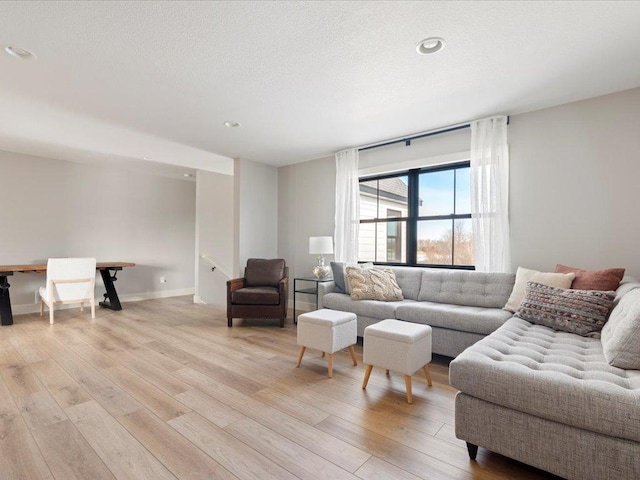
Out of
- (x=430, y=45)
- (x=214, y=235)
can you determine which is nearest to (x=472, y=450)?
(x=430, y=45)

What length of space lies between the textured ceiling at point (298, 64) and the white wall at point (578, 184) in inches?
8.1

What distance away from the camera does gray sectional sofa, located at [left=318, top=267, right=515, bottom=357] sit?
2848mm

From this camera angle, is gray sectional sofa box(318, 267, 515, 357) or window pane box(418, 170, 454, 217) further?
window pane box(418, 170, 454, 217)

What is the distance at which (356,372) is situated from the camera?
2.79 m

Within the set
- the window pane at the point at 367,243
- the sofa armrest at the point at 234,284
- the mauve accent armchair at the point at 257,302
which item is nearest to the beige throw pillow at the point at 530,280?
the window pane at the point at 367,243

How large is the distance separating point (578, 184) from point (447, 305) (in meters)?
1.65

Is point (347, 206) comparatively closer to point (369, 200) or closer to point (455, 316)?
point (369, 200)

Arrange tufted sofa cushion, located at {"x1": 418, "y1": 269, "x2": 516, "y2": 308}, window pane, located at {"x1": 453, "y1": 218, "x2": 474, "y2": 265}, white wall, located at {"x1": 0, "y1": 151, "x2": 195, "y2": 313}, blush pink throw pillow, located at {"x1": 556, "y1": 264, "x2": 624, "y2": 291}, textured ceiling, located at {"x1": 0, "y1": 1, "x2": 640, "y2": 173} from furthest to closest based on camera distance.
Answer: white wall, located at {"x1": 0, "y1": 151, "x2": 195, "y2": 313}, window pane, located at {"x1": 453, "y1": 218, "x2": 474, "y2": 265}, tufted sofa cushion, located at {"x1": 418, "y1": 269, "x2": 516, "y2": 308}, blush pink throw pillow, located at {"x1": 556, "y1": 264, "x2": 624, "y2": 291}, textured ceiling, located at {"x1": 0, "y1": 1, "x2": 640, "y2": 173}

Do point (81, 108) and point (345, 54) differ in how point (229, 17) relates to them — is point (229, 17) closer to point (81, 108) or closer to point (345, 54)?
point (345, 54)

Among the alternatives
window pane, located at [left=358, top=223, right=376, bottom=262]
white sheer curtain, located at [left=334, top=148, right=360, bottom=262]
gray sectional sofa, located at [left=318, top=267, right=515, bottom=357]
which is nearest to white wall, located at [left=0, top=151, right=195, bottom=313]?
white sheer curtain, located at [left=334, top=148, right=360, bottom=262]

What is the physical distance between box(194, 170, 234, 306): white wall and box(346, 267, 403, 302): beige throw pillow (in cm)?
A: 297

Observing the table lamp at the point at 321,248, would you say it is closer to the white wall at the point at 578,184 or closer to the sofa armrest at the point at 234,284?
the sofa armrest at the point at 234,284

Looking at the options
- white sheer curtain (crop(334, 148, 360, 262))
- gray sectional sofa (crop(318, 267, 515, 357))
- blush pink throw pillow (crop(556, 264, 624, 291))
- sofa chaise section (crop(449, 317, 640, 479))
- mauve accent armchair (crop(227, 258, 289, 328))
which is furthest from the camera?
white sheer curtain (crop(334, 148, 360, 262))

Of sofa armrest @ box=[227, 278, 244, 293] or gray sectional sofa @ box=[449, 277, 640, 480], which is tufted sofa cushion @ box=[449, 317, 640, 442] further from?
sofa armrest @ box=[227, 278, 244, 293]
